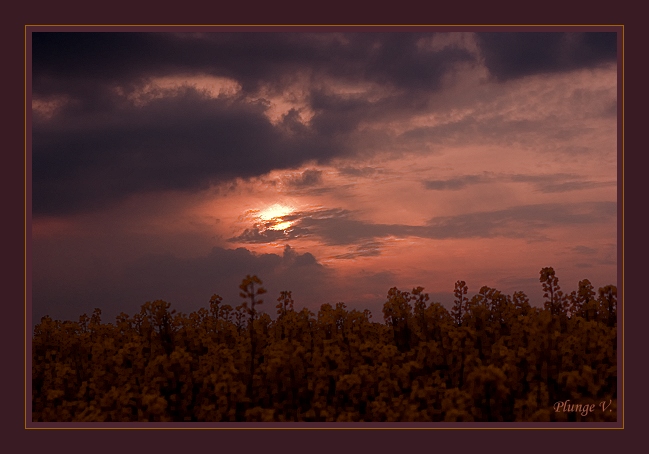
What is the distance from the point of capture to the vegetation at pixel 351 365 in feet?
29.2

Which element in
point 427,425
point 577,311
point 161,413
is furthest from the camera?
point 577,311

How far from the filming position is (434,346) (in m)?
9.66

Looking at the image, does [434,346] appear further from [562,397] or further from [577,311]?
[577,311]

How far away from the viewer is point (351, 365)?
9617 mm

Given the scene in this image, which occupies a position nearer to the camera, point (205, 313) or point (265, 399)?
point (265, 399)

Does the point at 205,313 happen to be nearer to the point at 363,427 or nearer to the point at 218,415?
the point at 218,415

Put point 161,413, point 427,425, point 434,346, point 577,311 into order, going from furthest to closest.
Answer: point 577,311 → point 434,346 → point 161,413 → point 427,425

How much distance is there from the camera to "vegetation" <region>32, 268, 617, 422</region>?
891 cm

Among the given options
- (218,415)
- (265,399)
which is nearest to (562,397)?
(265,399)
